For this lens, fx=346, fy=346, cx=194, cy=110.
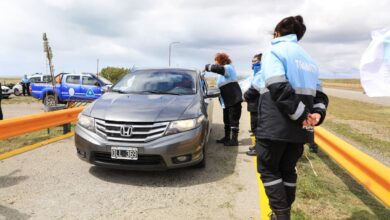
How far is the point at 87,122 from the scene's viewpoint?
16.0 ft

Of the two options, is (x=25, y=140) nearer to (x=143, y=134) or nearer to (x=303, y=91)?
(x=143, y=134)

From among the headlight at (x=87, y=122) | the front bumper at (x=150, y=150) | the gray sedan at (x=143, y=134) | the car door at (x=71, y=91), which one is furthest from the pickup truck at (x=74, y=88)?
the front bumper at (x=150, y=150)

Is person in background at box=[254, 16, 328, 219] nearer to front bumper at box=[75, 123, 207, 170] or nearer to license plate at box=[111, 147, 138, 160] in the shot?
front bumper at box=[75, 123, 207, 170]

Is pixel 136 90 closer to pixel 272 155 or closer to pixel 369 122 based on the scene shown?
pixel 272 155

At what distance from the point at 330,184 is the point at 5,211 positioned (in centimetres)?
415

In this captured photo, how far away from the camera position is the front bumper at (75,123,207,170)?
14.8 ft

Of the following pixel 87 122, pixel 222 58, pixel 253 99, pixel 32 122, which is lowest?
pixel 32 122

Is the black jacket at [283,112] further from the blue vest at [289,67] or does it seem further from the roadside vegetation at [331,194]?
the roadside vegetation at [331,194]

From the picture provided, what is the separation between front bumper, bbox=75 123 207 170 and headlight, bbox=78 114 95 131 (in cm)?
7

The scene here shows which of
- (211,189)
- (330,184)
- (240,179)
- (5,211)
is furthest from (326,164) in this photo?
(5,211)

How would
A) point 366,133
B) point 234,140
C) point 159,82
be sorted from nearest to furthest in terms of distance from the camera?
point 159,82, point 234,140, point 366,133

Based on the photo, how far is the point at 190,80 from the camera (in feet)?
20.6

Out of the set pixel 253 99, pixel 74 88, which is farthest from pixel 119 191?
pixel 74 88

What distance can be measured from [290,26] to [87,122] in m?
3.10
